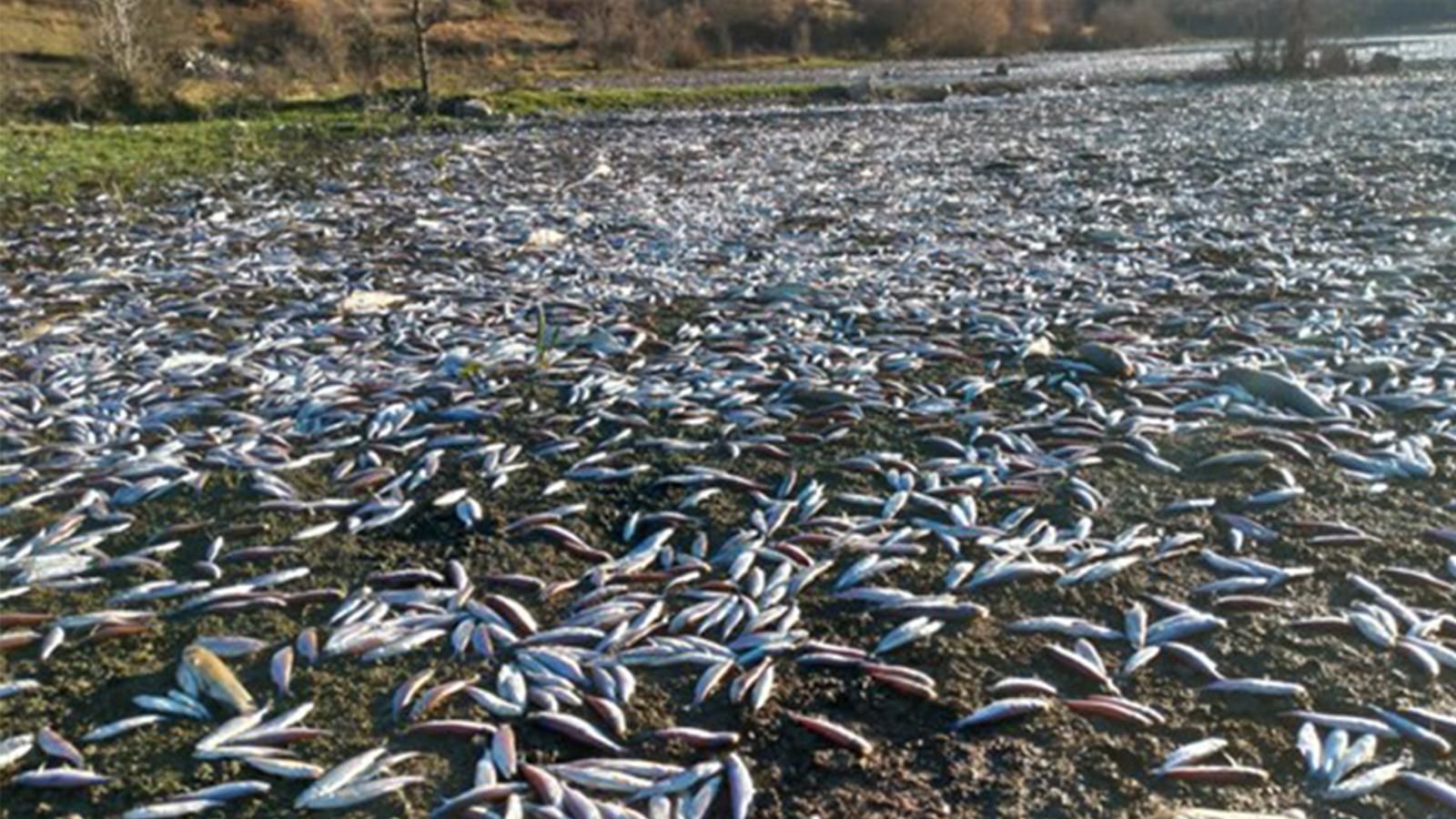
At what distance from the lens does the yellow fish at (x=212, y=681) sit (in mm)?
3688

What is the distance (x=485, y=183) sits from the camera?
1500cm

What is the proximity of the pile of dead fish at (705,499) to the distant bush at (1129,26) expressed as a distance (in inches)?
1856

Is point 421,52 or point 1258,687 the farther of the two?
point 421,52

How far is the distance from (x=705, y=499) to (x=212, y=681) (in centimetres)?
210

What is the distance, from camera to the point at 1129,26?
5534 centimetres

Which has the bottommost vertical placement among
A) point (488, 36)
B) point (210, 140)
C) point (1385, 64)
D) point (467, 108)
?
point (1385, 64)

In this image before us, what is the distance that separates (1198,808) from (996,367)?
3.96m

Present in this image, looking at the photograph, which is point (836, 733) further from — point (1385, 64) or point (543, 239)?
point (1385, 64)

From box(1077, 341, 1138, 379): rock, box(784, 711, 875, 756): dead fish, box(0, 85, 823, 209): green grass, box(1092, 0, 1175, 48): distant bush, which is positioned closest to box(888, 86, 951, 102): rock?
box(0, 85, 823, 209): green grass

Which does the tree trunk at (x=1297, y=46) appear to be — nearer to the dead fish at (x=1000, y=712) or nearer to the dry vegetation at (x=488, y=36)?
the dry vegetation at (x=488, y=36)

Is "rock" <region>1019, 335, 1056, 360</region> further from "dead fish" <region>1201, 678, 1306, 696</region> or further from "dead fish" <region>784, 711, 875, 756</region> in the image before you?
"dead fish" <region>784, 711, 875, 756</region>

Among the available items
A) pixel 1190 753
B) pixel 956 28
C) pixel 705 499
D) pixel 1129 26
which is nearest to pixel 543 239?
pixel 705 499

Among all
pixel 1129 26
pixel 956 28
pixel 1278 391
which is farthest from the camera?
pixel 1129 26

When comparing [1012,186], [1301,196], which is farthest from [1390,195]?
[1012,186]
